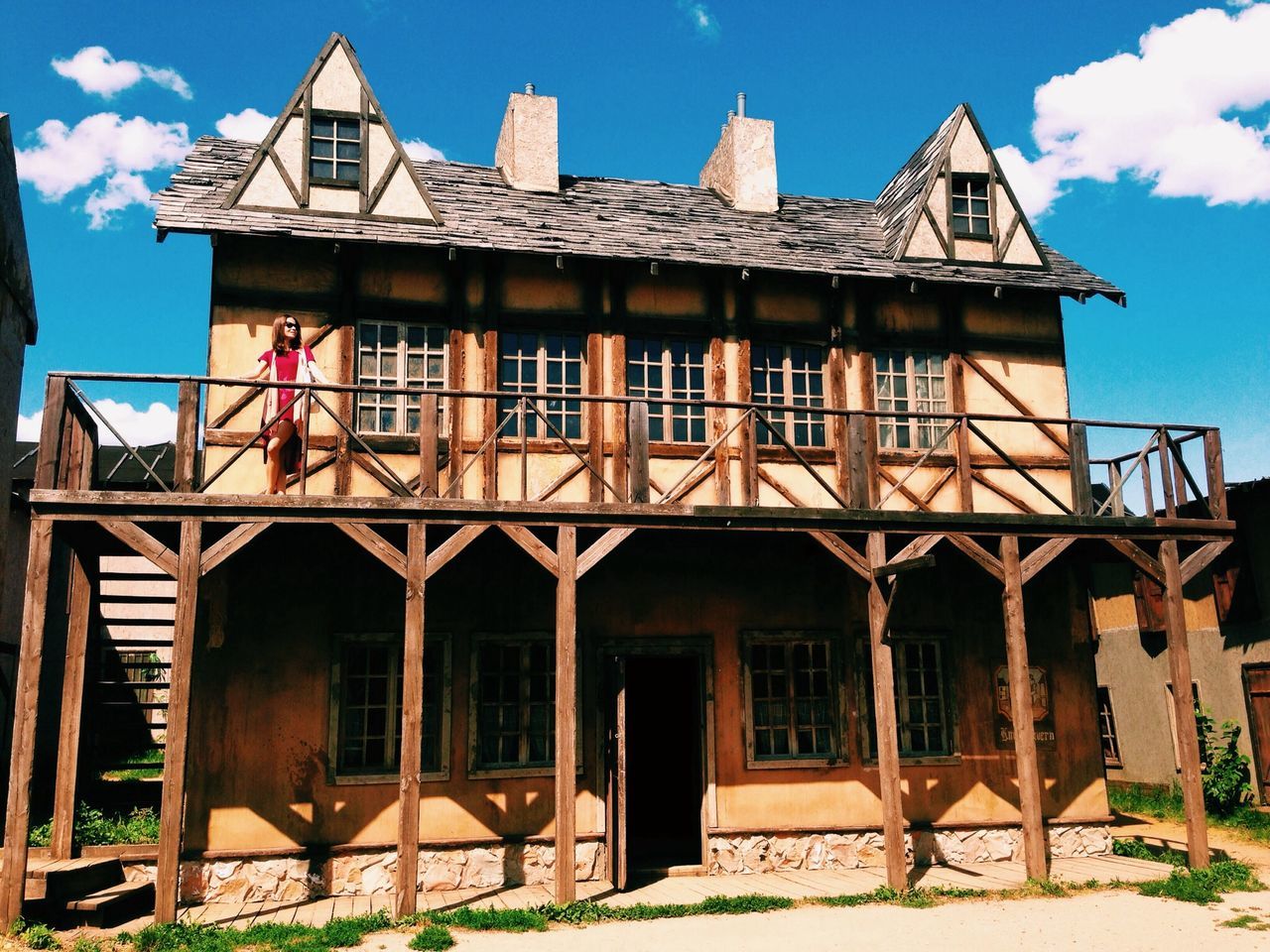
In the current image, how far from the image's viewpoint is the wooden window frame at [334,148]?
12.3 m

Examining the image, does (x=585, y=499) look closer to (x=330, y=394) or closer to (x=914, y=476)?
(x=330, y=394)

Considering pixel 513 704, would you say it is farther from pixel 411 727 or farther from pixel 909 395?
pixel 909 395

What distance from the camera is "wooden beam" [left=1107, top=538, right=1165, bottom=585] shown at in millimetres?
11964

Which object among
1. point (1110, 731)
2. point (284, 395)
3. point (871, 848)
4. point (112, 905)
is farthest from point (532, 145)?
point (1110, 731)

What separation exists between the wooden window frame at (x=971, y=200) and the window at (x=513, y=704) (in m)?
7.75

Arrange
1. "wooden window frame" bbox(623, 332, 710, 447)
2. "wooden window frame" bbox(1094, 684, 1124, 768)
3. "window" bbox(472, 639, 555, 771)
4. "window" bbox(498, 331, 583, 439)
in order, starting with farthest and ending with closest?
"wooden window frame" bbox(1094, 684, 1124, 768), "wooden window frame" bbox(623, 332, 710, 447), "window" bbox(498, 331, 583, 439), "window" bbox(472, 639, 555, 771)

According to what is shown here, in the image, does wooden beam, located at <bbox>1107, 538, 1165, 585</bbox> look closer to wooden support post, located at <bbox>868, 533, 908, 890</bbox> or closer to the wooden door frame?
wooden support post, located at <bbox>868, 533, 908, 890</bbox>

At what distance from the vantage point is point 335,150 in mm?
12500

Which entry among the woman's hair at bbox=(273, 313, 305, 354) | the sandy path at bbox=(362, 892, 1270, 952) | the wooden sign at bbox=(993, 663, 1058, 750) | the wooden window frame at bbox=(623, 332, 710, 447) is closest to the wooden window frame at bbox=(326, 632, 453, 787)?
the sandy path at bbox=(362, 892, 1270, 952)

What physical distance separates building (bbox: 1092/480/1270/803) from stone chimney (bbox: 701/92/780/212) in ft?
26.0

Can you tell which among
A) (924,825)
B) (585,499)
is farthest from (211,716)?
(924,825)

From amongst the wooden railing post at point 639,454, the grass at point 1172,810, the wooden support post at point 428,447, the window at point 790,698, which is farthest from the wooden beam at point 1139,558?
the wooden support post at point 428,447

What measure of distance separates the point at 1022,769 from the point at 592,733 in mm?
4616

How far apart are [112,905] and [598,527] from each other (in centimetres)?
554
